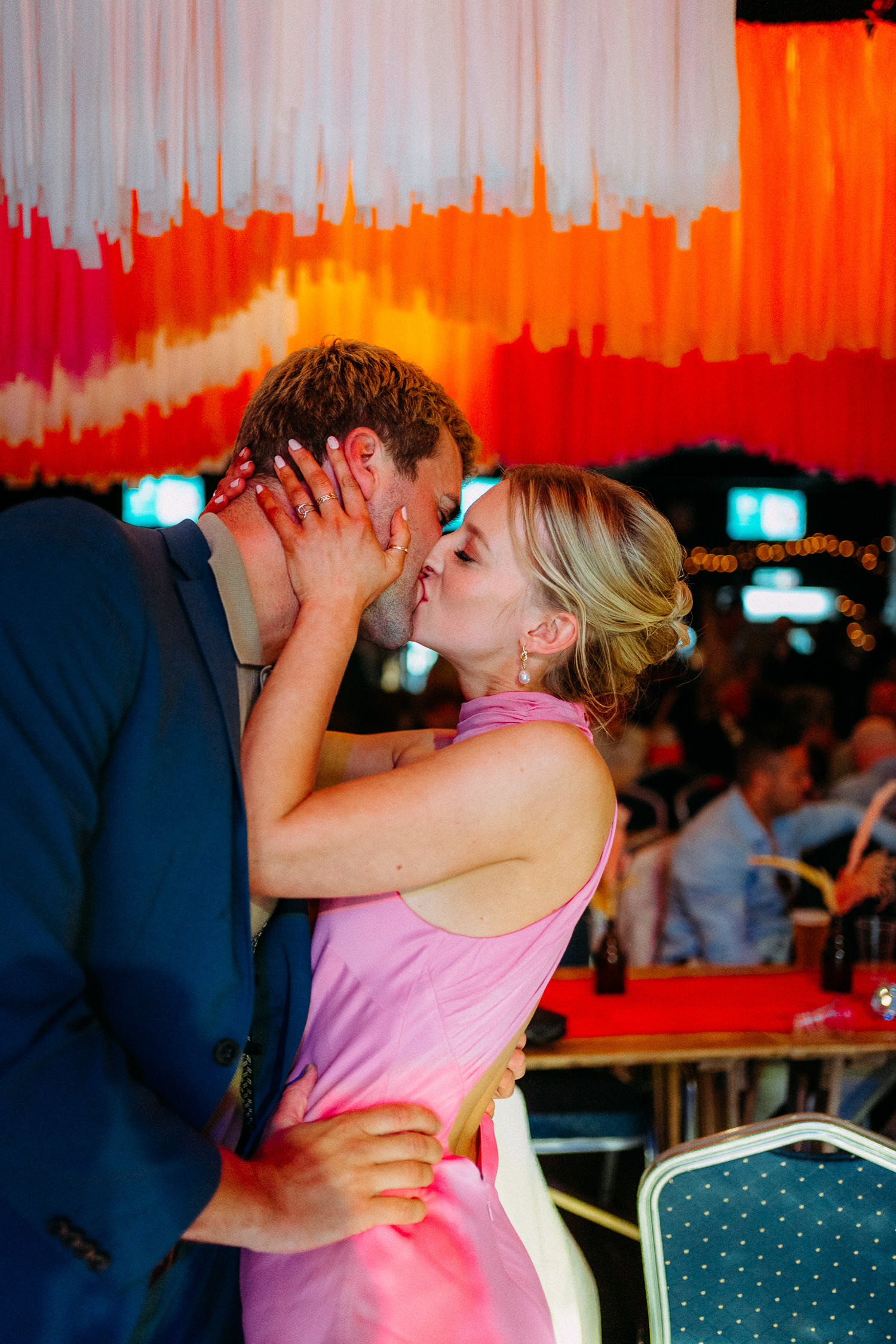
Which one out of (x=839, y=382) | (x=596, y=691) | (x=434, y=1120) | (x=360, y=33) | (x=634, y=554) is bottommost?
(x=434, y=1120)

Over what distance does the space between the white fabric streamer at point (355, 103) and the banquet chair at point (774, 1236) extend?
1.80 metres

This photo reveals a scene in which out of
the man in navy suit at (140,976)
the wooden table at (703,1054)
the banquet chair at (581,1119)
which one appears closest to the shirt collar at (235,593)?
the man in navy suit at (140,976)

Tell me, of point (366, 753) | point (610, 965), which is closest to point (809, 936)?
point (610, 965)

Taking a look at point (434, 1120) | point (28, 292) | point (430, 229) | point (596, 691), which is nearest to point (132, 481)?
point (28, 292)

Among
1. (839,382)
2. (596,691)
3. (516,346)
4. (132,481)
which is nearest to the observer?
(596,691)

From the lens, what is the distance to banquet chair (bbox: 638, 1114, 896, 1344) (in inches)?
60.8

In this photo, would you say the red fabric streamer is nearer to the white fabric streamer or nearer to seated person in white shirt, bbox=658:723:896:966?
seated person in white shirt, bbox=658:723:896:966

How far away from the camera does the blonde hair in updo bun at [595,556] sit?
4.85ft

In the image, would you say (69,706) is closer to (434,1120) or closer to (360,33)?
(434,1120)

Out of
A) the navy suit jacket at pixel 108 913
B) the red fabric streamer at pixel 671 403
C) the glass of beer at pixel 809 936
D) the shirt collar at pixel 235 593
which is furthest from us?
the red fabric streamer at pixel 671 403

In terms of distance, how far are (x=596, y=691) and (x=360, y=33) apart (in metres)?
1.36

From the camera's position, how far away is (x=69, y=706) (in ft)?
3.18

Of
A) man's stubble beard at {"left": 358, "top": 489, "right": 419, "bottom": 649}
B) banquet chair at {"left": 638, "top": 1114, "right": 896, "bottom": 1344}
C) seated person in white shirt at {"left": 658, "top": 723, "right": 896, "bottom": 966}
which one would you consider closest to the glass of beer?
seated person in white shirt at {"left": 658, "top": 723, "right": 896, "bottom": 966}

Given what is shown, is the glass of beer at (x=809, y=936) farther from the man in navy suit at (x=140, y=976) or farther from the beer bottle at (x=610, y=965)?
the man in navy suit at (x=140, y=976)
